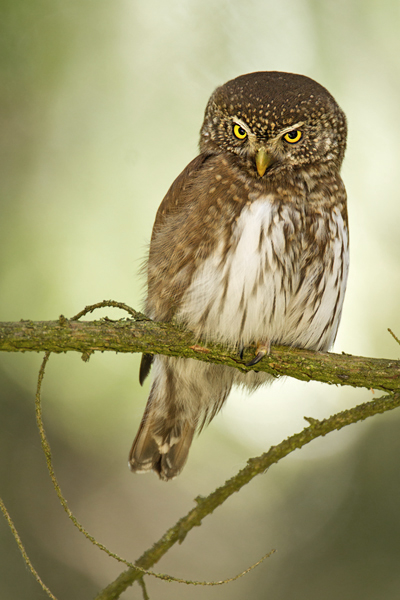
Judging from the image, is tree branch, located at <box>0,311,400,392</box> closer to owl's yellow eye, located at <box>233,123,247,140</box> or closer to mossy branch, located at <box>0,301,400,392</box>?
mossy branch, located at <box>0,301,400,392</box>

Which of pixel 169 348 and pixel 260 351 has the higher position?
pixel 260 351

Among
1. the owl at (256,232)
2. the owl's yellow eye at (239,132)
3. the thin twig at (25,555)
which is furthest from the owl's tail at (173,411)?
the thin twig at (25,555)

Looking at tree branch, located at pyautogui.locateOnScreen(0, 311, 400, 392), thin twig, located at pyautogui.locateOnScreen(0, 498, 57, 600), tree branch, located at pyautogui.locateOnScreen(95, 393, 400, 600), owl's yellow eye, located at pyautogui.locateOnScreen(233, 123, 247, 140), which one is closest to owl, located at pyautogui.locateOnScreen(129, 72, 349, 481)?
owl's yellow eye, located at pyautogui.locateOnScreen(233, 123, 247, 140)

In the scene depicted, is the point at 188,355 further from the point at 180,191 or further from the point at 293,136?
the point at 293,136

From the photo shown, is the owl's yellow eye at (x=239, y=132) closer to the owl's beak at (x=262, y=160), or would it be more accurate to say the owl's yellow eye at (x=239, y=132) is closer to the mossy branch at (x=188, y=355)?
the owl's beak at (x=262, y=160)

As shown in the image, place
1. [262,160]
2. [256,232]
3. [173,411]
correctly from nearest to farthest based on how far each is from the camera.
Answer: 1. [256,232]
2. [262,160]
3. [173,411]

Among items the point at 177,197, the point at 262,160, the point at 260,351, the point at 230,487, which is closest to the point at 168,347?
the point at 260,351

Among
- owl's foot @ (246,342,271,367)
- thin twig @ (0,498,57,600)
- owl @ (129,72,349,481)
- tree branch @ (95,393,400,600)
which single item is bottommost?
thin twig @ (0,498,57,600)
